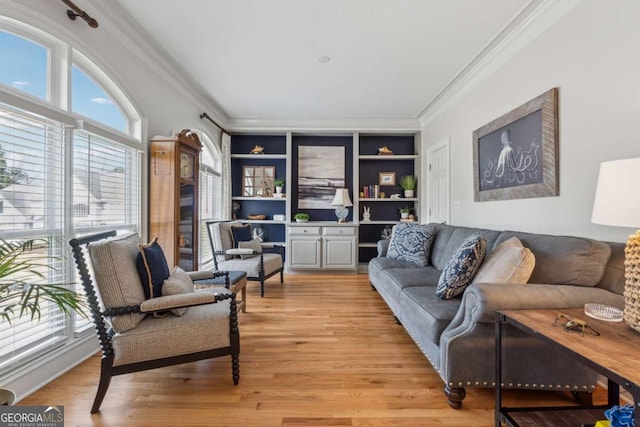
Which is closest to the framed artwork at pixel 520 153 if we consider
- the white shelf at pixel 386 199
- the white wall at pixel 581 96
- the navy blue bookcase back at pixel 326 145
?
the white wall at pixel 581 96

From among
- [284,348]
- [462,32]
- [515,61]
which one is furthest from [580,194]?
[284,348]

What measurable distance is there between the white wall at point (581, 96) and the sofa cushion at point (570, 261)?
24cm

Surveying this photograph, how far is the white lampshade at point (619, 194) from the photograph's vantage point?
106cm

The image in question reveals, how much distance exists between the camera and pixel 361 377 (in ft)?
6.13

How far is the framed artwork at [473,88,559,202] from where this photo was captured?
84.8 inches

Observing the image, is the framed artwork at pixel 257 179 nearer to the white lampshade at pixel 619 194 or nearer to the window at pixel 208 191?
the window at pixel 208 191

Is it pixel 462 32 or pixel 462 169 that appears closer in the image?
pixel 462 32

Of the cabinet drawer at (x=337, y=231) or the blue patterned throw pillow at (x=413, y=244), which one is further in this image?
the cabinet drawer at (x=337, y=231)

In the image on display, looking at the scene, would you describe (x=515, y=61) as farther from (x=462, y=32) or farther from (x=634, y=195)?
(x=634, y=195)

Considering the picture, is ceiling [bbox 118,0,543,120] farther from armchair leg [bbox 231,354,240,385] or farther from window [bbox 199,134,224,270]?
armchair leg [bbox 231,354,240,385]

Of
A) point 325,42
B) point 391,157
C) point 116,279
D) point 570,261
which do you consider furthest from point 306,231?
point 570,261

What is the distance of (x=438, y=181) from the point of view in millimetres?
4215

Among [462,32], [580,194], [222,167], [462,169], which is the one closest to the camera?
[580,194]

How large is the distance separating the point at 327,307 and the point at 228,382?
1.51 meters
